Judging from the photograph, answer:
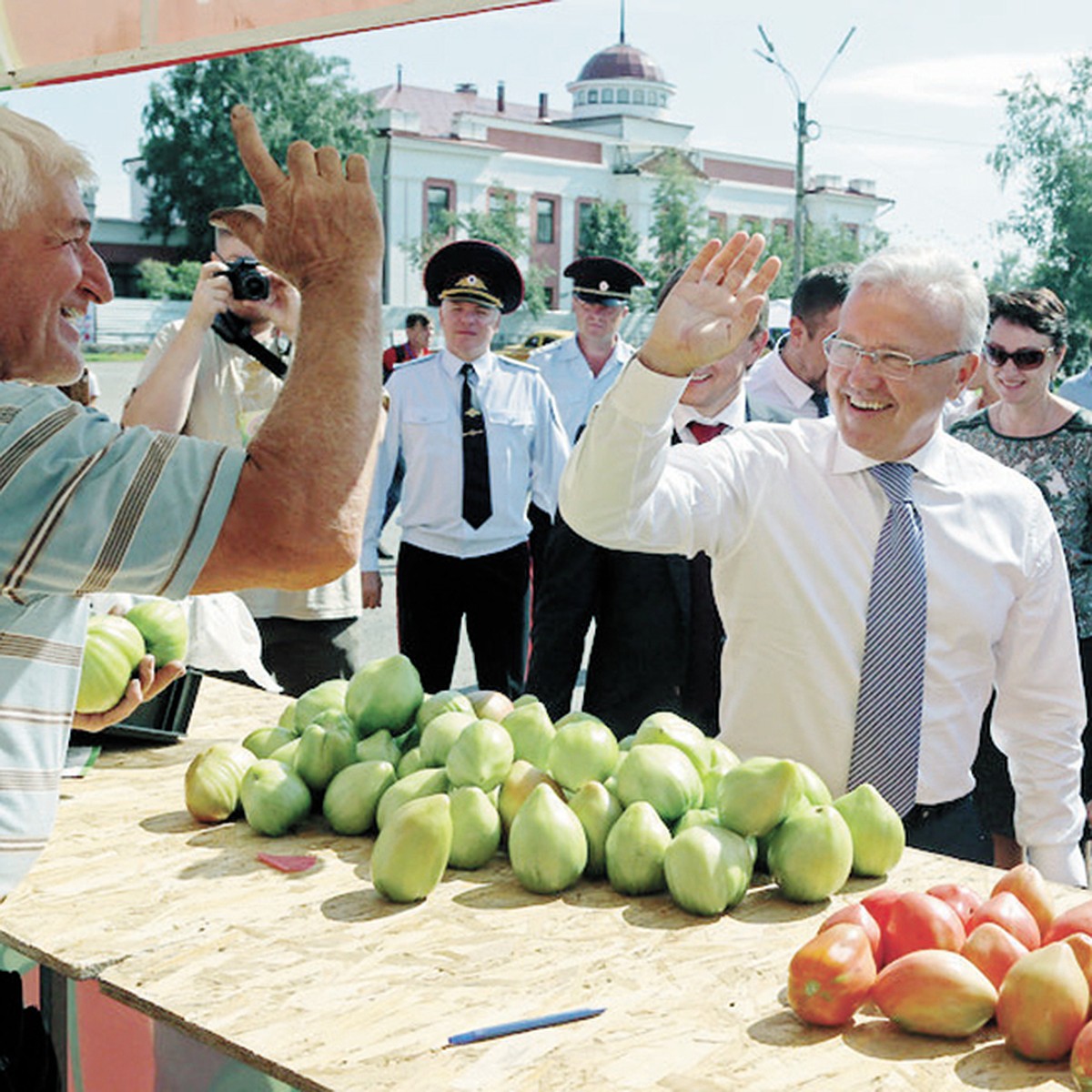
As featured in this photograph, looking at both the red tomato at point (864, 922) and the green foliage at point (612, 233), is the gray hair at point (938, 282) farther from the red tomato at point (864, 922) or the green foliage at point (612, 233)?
the green foliage at point (612, 233)

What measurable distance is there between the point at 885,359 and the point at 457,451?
11.3ft

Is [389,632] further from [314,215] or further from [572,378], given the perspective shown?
[314,215]

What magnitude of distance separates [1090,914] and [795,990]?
1.36 ft

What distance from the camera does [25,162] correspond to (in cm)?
166

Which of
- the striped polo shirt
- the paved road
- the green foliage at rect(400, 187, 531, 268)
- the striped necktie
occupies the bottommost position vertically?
the paved road

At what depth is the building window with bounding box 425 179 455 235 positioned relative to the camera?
58.2 m

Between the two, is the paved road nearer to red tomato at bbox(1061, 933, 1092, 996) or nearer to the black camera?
the black camera

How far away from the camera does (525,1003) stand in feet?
5.67

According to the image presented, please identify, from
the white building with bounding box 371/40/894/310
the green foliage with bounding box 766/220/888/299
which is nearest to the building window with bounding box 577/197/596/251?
the white building with bounding box 371/40/894/310

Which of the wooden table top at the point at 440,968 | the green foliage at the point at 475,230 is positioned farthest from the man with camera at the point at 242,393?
the green foliage at the point at 475,230

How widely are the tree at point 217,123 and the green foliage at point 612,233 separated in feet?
36.3

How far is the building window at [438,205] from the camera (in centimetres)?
5825

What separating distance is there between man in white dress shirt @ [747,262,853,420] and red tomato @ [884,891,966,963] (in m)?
3.26

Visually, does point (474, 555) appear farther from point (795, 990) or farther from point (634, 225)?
point (634, 225)
